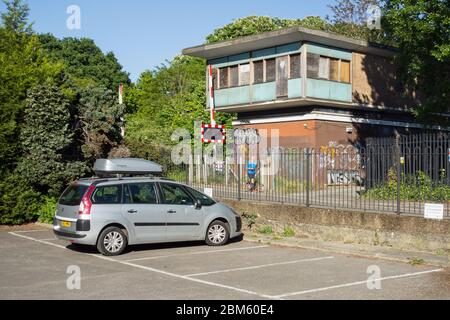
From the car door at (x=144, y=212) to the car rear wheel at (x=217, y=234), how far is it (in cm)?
122

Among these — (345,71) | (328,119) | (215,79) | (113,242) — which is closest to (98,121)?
(113,242)

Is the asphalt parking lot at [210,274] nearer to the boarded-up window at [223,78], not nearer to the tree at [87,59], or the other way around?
the boarded-up window at [223,78]

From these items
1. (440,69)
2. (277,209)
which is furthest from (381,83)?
(277,209)

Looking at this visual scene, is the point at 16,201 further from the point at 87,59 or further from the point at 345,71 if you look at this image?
the point at 87,59

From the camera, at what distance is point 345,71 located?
27531mm

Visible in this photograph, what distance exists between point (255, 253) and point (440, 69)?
12.4 meters

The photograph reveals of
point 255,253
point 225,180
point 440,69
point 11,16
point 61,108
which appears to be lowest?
point 255,253

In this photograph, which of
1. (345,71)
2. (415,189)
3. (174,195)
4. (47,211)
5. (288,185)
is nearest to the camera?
(174,195)

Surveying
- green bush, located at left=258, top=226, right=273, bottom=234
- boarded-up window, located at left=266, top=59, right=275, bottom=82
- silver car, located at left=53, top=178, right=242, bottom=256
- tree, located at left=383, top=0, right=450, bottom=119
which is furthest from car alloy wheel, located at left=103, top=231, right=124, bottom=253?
boarded-up window, located at left=266, top=59, right=275, bottom=82

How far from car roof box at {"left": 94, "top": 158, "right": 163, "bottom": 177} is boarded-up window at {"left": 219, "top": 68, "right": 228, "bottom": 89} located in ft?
51.2

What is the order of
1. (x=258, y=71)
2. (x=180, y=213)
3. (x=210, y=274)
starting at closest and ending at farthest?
(x=210, y=274) → (x=180, y=213) → (x=258, y=71)

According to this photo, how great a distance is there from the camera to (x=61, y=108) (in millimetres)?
18547

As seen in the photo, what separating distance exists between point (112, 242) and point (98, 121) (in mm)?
8929
